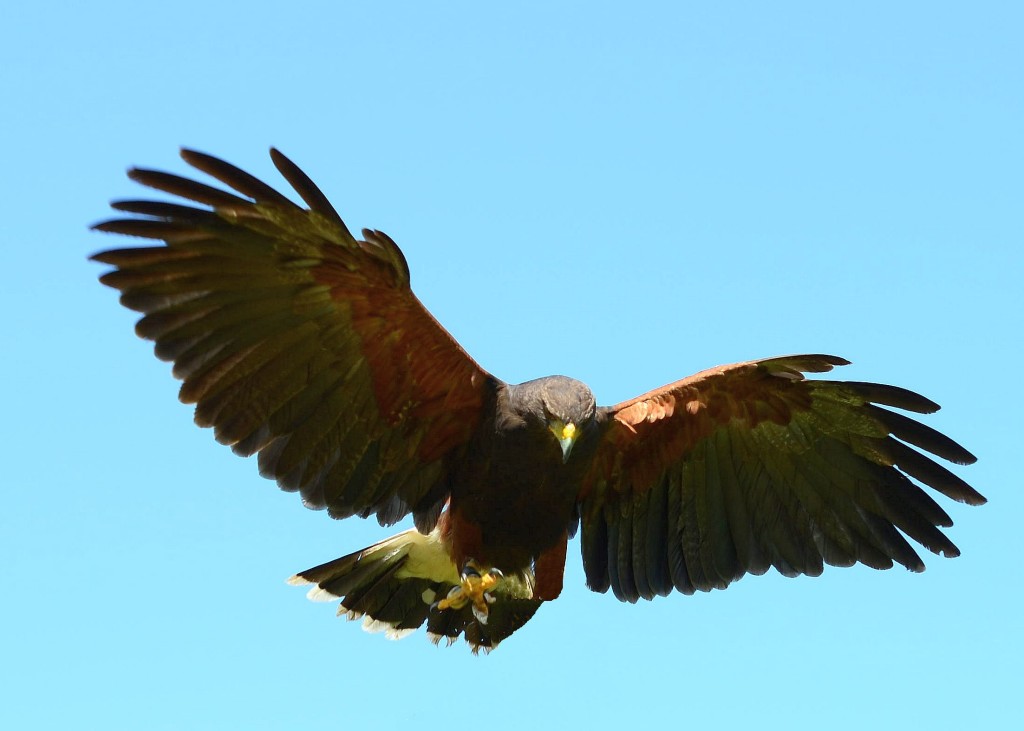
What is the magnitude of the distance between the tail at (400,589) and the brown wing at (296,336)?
589mm

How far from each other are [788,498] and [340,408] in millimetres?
3181

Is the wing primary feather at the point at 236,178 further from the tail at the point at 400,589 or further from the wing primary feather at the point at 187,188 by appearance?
the tail at the point at 400,589

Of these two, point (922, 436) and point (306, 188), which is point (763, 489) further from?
point (306, 188)

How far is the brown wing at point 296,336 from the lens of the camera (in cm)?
785

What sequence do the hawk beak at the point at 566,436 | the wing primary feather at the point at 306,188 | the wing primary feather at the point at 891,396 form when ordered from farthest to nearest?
the wing primary feather at the point at 891,396, the hawk beak at the point at 566,436, the wing primary feather at the point at 306,188

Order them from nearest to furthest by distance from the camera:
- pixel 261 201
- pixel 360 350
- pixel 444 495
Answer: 1. pixel 261 201
2. pixel 360 350
3. pixel 444 495

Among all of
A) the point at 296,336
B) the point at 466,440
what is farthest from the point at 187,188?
the point at 466,440

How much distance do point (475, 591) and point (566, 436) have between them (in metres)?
1.57

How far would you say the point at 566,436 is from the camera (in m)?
8.07

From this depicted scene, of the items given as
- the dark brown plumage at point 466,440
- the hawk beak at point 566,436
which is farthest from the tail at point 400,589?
the hawk beak at point 566,436

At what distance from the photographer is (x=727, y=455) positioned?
9.33m

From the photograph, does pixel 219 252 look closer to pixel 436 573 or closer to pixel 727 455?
pixel 436 573

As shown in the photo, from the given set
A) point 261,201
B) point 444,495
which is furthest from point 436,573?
point 261,201

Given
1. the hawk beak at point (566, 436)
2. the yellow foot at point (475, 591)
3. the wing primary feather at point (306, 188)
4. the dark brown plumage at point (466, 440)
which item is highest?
the wing primary feather at point (306, 188)
